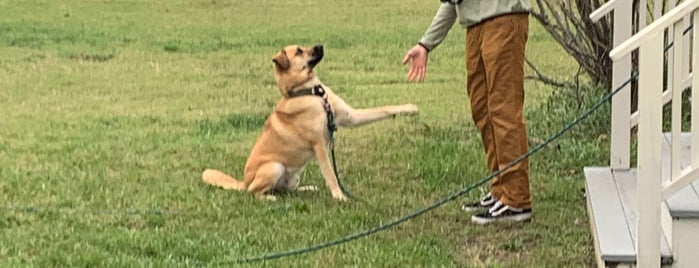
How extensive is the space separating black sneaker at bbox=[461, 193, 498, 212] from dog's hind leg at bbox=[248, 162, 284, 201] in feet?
3.79

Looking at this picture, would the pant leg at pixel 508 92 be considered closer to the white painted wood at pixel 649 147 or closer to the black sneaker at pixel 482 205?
the black sneaker at pixel 482 205

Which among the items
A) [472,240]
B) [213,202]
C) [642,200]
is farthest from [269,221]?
[642,200]

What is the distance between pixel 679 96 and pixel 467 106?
6.09 m

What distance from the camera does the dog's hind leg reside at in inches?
268

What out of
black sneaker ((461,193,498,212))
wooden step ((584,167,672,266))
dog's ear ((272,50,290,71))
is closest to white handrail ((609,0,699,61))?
wooden step ((584,167,672,266))

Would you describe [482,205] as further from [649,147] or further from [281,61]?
[649,147]

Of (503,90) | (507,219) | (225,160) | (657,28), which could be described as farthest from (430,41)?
(225,160)

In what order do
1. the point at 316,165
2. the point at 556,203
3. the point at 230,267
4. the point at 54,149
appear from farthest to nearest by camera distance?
1. the point at 54,149
2. the point at 316,165
3. the point at 556,203
4. the point at 230,267

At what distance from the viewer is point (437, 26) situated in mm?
6203

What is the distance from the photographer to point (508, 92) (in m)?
5.82

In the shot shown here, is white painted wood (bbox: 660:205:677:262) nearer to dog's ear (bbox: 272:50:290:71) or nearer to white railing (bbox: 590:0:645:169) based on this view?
white railing (bbox: 590:0:645:169)

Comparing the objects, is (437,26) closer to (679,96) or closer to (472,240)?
(472,240)

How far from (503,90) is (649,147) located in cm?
150

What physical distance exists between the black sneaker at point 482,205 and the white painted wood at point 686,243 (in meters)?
1.83
